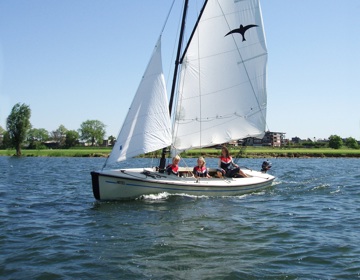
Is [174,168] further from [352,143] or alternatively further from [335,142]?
[352,143]

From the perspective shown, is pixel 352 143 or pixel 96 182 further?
pixel 352 143

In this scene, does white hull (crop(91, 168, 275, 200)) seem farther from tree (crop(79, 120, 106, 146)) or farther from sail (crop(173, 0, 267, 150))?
tree (crop(79, 120, 106, 146))

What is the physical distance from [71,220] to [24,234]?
2.38 meters

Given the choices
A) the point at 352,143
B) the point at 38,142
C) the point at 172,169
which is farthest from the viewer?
the point at 38,142

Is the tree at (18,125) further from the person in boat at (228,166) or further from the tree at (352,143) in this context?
the tree at (352,143)

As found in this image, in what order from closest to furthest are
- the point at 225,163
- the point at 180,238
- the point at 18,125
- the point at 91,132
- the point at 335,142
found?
the point at 180,238 → the point at 225,163 → the point at 18,125 → the point at 335,142 → the point at 91,132

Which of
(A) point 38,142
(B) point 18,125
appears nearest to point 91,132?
(A) point 38,142

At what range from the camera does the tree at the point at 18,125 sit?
9062 cm

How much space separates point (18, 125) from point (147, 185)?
263 ft

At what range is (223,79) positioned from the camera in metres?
22.4

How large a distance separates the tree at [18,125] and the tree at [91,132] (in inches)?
3480

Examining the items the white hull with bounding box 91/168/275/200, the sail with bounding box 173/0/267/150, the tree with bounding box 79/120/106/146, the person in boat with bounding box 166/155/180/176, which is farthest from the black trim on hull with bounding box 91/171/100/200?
the tree with bounding box 79/120/106/146

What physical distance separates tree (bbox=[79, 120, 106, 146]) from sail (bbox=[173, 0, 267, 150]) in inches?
6407

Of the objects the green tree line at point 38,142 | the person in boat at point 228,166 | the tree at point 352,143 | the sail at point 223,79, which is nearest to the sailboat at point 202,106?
the sail at point 223,79
